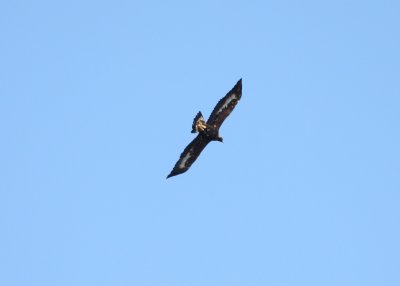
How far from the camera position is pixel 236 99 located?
5391cm

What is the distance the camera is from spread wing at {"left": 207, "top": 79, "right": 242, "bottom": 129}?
176 feet

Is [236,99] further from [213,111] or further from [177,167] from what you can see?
[177,167]

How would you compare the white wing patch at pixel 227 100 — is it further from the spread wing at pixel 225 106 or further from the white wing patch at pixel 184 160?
the white wing patch at pixel 184 160

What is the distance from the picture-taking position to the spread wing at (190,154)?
53.7m

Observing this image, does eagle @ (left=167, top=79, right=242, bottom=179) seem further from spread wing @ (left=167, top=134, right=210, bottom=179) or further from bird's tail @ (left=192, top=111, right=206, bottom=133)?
bird's tail @ (left=192, top=111, right=206, bottom=133)

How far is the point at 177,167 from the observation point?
53.8 m

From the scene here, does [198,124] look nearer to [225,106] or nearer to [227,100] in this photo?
[225,106]

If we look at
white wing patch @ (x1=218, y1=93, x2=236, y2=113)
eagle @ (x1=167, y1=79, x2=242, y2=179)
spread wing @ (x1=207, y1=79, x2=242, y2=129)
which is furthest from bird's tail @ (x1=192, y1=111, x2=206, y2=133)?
white wing patch @ (x1=218, y1=93, x2=236, y2=113)

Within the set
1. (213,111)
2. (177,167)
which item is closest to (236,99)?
(213,111)

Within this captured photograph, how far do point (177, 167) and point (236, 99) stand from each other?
5188mm

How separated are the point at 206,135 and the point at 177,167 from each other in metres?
2.48

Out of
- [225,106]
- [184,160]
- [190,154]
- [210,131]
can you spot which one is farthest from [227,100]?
[184,160]

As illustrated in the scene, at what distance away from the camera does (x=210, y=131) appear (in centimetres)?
5353

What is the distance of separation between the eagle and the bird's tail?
24 centimetres
